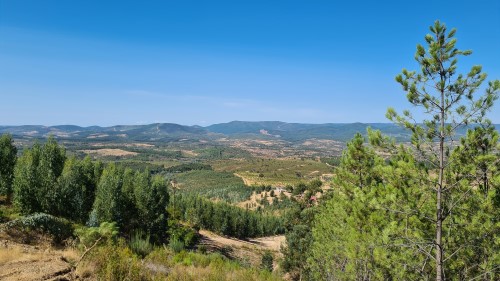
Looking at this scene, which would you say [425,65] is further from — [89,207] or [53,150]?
[53,150]

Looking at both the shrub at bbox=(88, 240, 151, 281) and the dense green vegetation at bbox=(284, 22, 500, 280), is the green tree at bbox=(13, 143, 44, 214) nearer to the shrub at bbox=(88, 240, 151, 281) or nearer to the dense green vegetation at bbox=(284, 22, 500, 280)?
the shrub at bbox=(88, 240, 151, 281)

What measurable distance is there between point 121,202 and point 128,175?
774 centimetres

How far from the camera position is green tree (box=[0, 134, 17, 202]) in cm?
3603

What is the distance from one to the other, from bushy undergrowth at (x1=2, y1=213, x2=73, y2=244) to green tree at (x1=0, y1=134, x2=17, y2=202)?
2639 cm

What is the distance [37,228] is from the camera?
595 inches

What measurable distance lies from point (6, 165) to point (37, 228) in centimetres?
3007

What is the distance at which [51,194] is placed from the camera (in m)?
29.7

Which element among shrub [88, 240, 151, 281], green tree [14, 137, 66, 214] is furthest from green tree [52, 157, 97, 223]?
shrub [88, 240, 151, 281]

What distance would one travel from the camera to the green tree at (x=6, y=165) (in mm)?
36031

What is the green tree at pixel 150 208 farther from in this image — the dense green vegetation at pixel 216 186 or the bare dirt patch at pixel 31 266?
the dense green vegetation at pixel 216 186

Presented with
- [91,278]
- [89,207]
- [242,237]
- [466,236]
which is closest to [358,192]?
[466,236]

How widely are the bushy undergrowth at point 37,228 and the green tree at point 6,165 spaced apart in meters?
26.4

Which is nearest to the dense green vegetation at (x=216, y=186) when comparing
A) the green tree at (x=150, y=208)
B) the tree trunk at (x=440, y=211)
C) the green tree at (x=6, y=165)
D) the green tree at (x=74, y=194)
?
the green tree at (x=150, y=208)

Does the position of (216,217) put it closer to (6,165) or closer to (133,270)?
(6,165)
